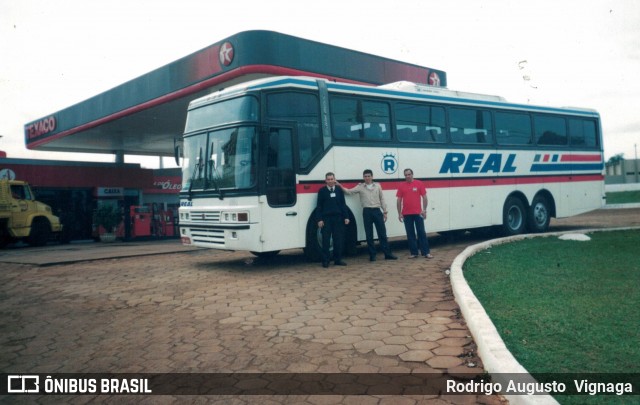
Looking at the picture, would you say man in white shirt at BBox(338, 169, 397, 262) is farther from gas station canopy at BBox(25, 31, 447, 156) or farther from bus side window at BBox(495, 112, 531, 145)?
gas station canopy at BBox(25, 31, 447, 156)

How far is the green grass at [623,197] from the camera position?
32.6 meters

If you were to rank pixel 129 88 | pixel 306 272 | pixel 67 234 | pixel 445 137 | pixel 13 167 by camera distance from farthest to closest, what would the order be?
pixel 67 234, pixel 13 167, pixel 129 88, pixel 445 137, pixel 306 272

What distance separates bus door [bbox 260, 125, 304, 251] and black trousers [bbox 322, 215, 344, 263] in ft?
1.75

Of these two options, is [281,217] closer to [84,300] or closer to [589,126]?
[84,300]

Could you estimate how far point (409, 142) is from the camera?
1119 cm

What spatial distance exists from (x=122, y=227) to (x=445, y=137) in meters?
17.0

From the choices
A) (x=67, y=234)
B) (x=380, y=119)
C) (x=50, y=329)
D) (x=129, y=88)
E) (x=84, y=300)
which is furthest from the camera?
(x=67, y=234)

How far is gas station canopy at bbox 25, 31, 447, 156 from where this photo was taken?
48.2 ft

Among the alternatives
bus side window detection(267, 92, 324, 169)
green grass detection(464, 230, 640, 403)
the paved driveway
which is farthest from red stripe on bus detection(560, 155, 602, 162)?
bus side window detection(267, 92, 324, 169)

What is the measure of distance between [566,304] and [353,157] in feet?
18.5

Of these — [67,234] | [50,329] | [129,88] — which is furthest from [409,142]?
[67,234]

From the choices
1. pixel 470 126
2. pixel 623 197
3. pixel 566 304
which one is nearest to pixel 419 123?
pixel 470 126

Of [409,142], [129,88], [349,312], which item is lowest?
[349,312]

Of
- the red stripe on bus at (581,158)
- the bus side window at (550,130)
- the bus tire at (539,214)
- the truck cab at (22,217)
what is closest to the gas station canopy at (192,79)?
the truck cab at (22,217)
